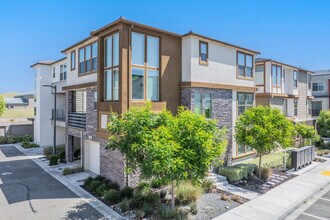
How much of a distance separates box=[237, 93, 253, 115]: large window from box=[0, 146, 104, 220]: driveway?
44.6 ft

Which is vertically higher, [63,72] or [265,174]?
[63,72]

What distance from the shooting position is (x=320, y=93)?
39.2 meters

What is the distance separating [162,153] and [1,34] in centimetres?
2781

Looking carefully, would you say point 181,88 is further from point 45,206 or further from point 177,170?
point 45,206

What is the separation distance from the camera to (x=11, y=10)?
17.4m

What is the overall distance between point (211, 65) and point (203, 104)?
9.51ft

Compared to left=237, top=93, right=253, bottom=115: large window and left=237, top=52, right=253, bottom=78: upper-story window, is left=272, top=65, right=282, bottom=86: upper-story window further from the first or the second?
left=237, top=93, right=253, bottom=115: large window

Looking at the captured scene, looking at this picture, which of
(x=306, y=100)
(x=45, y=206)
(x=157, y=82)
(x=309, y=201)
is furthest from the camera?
(x=306, y=100)

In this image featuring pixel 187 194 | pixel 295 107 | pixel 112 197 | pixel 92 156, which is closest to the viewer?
pixel 187 194

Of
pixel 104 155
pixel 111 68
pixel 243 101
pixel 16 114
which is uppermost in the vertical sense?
pixel 111 68

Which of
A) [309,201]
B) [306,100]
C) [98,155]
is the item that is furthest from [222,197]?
[306,100]

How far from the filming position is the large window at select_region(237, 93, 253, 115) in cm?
1903

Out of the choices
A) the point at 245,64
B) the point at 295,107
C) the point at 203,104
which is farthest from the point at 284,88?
the point at 203,104

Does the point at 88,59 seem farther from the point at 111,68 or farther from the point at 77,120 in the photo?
the point at 77,120
